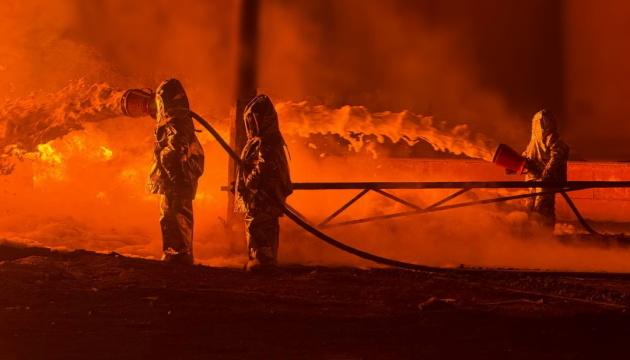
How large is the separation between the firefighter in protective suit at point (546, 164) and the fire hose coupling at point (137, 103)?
5.25m

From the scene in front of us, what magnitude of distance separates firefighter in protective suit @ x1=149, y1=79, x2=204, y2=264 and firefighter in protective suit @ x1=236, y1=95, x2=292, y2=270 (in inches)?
24.7

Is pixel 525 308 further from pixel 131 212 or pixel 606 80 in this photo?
pixel 606 80

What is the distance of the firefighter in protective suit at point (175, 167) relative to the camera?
9219 millimetres

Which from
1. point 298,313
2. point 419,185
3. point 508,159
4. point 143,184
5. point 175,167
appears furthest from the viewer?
point 143,184

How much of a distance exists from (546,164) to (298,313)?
6237 mm

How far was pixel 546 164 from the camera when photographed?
1222cm

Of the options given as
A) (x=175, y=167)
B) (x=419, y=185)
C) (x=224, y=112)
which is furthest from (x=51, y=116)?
(x=419, y=185)

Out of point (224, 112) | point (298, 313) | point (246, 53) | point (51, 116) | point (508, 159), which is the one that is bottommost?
point (298, 313)

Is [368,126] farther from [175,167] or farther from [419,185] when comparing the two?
[175,167]

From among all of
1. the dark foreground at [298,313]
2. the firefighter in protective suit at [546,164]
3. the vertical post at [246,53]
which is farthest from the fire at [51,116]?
the firefighter in protective suit at [546,164]

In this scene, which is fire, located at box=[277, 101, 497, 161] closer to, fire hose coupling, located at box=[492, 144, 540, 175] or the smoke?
the smoke

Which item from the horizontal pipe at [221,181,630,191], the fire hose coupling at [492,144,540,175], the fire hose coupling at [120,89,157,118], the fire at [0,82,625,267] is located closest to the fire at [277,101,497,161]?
the fire at [0,82,625,267]

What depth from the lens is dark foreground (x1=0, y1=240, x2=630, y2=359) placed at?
6.00 metres

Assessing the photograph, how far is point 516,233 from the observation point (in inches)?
495
